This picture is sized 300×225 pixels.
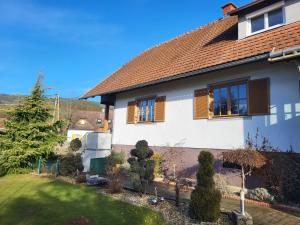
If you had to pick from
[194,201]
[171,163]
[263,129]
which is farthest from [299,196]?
[171,163]

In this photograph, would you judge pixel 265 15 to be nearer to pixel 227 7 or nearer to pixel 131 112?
pixel 227 7

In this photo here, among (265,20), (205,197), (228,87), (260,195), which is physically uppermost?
(265,20)

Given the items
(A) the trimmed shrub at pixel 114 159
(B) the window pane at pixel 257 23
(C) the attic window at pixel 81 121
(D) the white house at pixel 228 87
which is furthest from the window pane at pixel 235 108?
(C) the attic window at pixel 81 121

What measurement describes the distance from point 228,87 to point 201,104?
1.42m

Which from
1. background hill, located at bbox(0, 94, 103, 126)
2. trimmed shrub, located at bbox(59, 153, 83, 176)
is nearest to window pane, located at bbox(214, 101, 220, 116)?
trimmed shrub, located at bbox(59, 153, 83, 176)

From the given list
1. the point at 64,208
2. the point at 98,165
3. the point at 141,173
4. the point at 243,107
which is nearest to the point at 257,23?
the point at 243,107

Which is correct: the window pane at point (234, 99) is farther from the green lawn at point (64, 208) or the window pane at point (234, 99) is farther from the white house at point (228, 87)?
the green lawn at point (64, 208)

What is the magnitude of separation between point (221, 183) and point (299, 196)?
2.46m

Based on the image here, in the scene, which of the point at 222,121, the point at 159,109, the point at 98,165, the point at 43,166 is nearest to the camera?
the point at 222,121

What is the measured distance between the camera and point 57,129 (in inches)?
658

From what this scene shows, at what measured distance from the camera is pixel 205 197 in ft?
20.0

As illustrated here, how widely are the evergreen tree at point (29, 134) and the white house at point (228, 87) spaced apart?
4.72 metres

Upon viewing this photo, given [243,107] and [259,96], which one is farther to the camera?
[243,107]

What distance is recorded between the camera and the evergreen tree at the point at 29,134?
48.3ft
